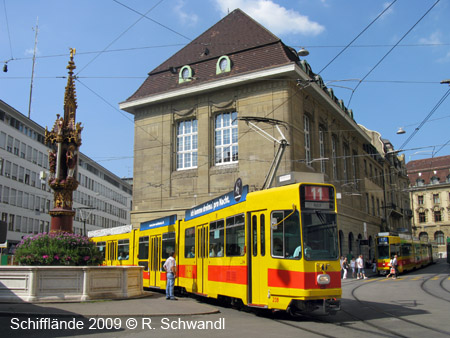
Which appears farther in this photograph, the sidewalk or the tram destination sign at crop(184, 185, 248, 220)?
the tram destination sign at crop(184, 185, 248, 220)

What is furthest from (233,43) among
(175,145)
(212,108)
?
(175,145)

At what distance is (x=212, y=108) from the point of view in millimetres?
35250

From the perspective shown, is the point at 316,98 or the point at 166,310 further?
the point at 316,98

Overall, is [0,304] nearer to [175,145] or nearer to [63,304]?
[63,304]

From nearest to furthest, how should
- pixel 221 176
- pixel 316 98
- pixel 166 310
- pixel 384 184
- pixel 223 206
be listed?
pixel 166 310, pixel 223 206, pixel 221 176, pixel 316 98, pixel 384 184

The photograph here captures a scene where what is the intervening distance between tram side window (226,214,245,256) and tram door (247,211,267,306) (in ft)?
1.01

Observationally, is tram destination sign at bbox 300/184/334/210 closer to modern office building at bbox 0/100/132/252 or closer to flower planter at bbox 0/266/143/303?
flower planter at bbox 0/266/143/303

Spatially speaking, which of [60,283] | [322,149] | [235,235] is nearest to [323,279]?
[235,235]

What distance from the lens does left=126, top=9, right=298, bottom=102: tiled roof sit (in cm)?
3350

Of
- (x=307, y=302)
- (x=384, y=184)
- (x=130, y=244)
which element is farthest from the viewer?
(x=384, y=184)

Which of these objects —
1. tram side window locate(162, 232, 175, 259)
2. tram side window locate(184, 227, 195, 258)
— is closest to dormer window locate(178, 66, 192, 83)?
tram side window locate(162, 232, 175, 259)

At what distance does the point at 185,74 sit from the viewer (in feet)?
122

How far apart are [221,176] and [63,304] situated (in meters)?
22.3

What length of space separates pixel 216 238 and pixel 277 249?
10.0 feet
